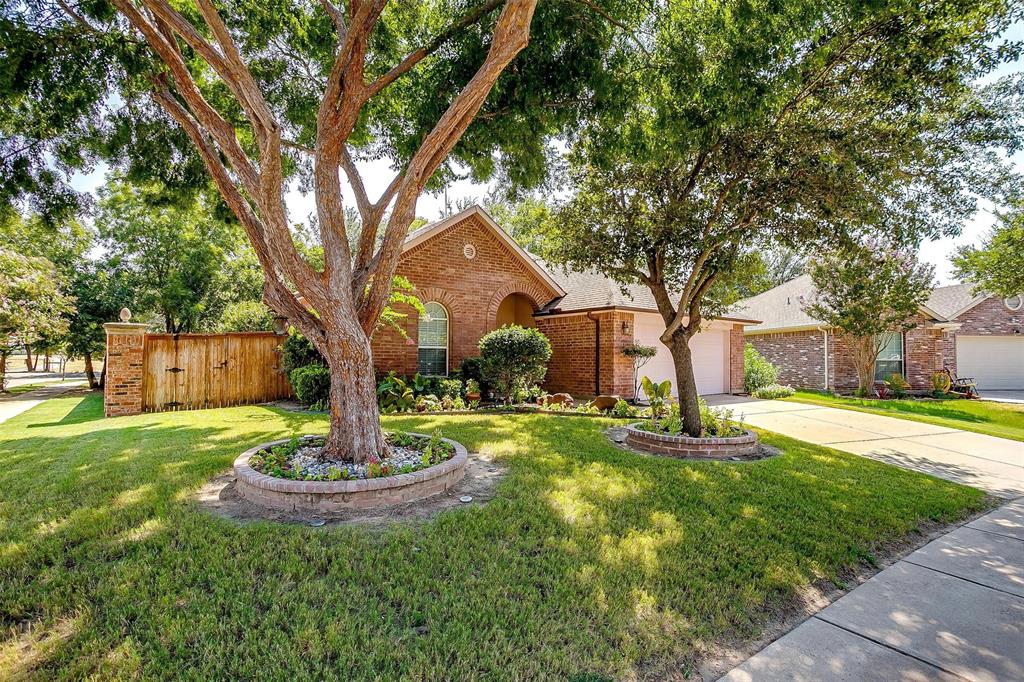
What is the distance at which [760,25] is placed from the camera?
5.56 m

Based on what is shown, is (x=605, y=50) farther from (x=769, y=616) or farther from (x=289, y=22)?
(x=769, y=616)

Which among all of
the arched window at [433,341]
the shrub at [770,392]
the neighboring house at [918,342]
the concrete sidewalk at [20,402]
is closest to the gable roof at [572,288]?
the arched window at [433,341]

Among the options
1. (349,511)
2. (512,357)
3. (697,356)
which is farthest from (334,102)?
(697,356)

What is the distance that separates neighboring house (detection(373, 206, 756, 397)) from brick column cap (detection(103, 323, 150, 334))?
5.15 meters

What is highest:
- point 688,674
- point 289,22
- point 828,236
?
point 289,22

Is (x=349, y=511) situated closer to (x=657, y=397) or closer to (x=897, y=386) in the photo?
(x=657, y=397)

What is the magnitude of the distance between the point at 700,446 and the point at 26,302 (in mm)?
18571

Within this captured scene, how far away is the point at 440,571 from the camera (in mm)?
3330

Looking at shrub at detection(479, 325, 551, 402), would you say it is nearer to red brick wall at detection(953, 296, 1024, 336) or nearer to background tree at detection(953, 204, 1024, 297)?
background tree at detection(953, 204, 1024, 297)

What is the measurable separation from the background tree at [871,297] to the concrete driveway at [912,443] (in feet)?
14.9

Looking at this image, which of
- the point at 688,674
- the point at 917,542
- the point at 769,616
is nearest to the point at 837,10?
the point at 917,542

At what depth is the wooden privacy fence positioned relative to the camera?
36.0ft

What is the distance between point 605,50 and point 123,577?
805 cm

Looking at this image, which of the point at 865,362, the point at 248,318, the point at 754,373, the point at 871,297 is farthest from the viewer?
the point at 754,373
